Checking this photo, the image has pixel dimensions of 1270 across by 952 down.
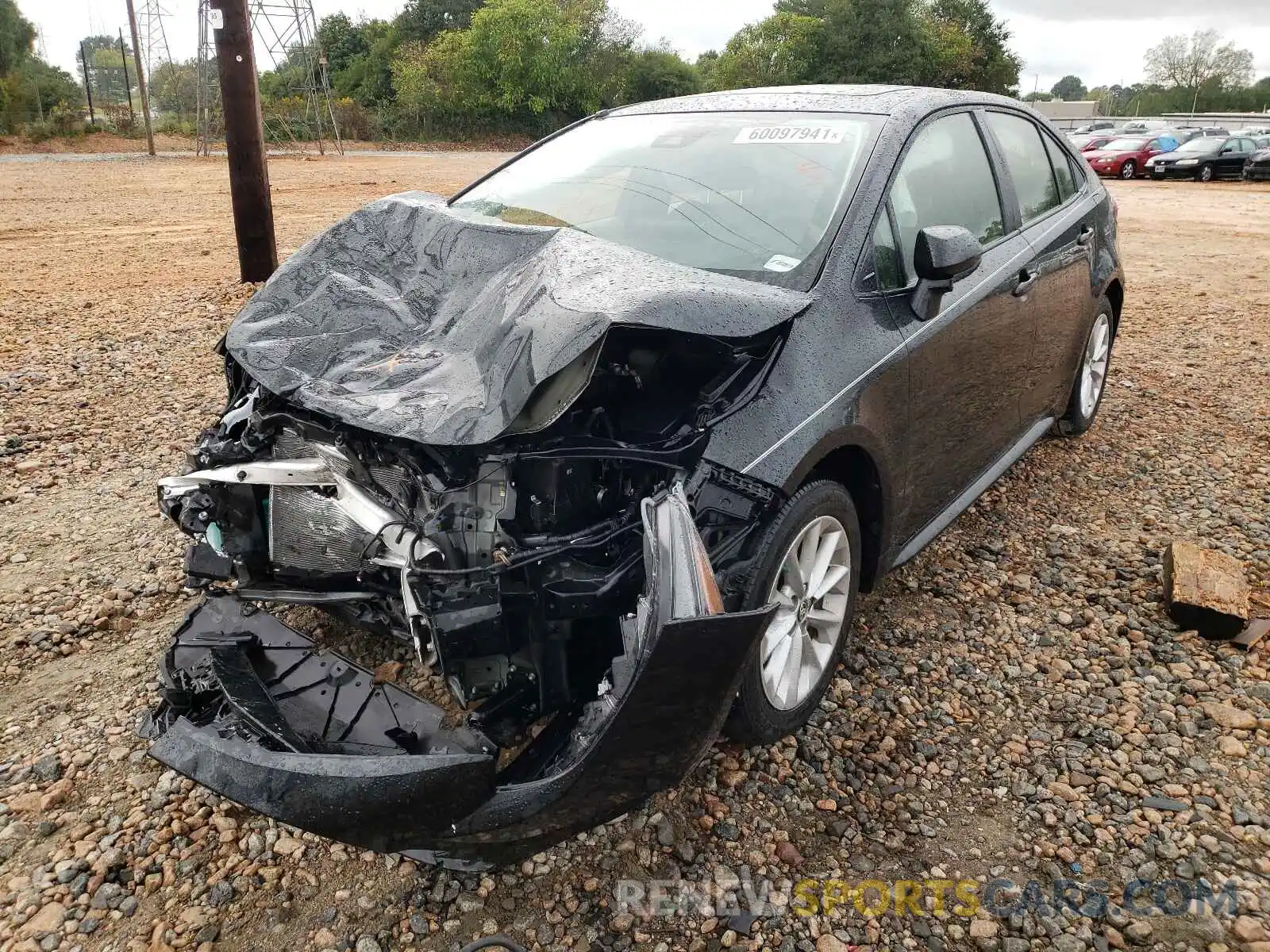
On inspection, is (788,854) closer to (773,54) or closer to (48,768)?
(48,768)

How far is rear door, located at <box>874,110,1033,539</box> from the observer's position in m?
2.92

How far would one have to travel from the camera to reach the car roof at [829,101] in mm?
3252

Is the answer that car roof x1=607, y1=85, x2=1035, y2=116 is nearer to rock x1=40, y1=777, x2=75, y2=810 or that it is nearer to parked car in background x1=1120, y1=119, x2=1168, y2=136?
rock x1=40, y1=777, x2=75, y2=810

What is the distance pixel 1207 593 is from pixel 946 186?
1737mm

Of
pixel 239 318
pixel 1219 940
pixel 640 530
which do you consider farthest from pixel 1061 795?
pixel 239 318

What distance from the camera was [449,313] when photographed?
8.97 ft

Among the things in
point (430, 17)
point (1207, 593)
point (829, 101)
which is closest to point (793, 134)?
point (829, 101)

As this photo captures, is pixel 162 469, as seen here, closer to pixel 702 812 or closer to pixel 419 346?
pixel 419 346

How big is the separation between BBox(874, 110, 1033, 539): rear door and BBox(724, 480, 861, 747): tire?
1.34 ft

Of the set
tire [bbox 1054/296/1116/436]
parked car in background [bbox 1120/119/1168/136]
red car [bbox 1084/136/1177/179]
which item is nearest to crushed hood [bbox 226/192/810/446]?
tire [bbox 1054/296/1116/436]

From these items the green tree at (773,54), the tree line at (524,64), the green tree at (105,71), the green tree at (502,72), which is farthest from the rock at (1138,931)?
the green tree at (773,54)

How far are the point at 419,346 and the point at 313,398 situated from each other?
0.39m

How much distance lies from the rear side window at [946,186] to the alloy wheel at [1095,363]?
4.97 ft

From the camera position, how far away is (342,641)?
3.10 m
